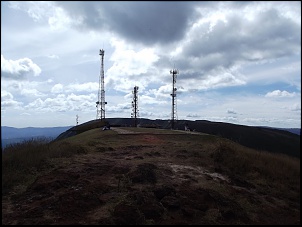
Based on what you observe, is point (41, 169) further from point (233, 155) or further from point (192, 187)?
point (233, 155)

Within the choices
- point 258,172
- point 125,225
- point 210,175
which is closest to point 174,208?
point 125,225

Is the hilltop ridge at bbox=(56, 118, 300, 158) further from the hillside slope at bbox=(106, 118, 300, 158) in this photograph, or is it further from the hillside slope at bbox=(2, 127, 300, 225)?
the hillside slope at bbox=(2, 127, 300, 225)

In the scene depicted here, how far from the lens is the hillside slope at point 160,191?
8.00 meters

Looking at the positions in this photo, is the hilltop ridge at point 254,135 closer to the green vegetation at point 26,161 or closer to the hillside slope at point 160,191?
the hillside slope at point 160,191

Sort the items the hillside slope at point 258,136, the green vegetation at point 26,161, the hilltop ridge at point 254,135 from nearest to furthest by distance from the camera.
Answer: the green vegetation at point 26,161 < the hillside slope at point 258,136 < the hilltop ridge at point 254,135

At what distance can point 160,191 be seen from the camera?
9.66 meters

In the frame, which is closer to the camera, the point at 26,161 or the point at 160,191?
the point at 160,191

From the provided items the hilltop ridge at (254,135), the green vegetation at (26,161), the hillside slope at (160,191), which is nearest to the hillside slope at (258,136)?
the hilltop ridge at (254,135)

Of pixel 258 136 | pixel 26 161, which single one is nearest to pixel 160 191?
pixel 26 161

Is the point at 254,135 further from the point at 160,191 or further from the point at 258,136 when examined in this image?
the point at 160,191

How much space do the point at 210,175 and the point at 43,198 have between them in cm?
630

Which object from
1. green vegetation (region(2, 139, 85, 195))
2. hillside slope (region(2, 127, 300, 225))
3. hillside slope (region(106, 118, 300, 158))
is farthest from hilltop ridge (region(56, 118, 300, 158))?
green vegetation (region(2, 139, 85, 195))

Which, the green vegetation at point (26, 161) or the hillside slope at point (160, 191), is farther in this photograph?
the green vegetation at point (26, 161)

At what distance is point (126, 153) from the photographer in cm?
1639
